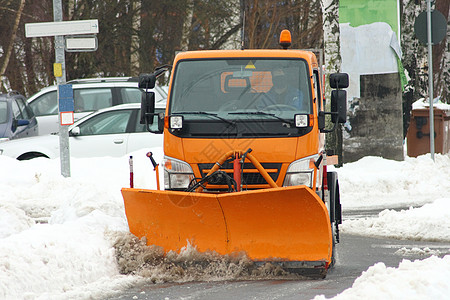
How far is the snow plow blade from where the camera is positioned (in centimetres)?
686

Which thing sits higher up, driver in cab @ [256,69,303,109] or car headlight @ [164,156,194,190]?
driver in cab @ [256,69,303,109]

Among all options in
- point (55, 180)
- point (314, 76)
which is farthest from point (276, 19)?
point (314, 76)

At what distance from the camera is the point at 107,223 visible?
8.44m

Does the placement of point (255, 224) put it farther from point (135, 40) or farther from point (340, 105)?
point (135, 40)

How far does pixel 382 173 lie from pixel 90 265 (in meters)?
9.38

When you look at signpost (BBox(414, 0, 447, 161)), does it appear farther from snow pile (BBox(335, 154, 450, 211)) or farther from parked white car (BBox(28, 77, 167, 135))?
parked white car (BBox(28, 77, 167, 135))

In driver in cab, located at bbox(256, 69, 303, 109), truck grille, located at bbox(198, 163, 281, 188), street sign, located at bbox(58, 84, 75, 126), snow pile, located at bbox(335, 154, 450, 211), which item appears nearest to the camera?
truck grille, located at bbox(198, 163, 281, 188)

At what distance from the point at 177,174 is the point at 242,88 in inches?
42.2

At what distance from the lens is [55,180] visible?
44.3ft

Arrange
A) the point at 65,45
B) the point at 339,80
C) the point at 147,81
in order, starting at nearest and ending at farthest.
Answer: the point at 339,80 → the point at 147,81 → the point at 65,45

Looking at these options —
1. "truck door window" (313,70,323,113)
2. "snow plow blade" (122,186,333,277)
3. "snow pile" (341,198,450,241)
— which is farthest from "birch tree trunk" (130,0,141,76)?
"snow plow blade" (122,186,333,277)

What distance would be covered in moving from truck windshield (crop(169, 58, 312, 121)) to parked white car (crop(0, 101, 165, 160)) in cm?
705

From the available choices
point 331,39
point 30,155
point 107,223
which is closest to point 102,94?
point 30,155

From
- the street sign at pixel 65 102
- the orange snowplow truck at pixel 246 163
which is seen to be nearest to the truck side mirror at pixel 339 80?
the orange snowplow truck at pixel 246 163
